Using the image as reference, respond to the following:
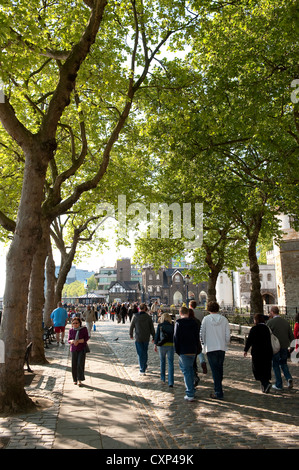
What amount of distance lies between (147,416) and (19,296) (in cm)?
318

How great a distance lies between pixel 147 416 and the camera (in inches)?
273

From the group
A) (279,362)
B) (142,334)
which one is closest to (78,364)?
(142,334)

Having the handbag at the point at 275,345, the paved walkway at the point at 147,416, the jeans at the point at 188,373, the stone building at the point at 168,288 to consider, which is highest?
the stone building at the point at 168,288

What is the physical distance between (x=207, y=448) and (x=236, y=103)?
1230cm

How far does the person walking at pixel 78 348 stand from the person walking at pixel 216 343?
2996mm

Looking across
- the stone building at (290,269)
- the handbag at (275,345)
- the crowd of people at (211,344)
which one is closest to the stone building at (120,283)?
the stone building at (290,269)

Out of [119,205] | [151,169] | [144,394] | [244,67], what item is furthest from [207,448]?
[151,169]

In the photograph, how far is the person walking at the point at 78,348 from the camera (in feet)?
31.3

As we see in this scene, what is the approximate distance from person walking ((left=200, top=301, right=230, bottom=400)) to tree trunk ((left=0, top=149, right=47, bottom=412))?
11.8ft

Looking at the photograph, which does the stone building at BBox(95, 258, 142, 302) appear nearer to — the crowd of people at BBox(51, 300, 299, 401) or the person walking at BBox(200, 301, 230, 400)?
the crowd of people at BBox(51, 300, 299, 401)

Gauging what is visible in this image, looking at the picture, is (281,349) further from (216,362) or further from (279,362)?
(216,362)

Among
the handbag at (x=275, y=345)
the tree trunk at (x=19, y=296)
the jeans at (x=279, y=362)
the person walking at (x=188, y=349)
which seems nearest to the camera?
the tree trunk at (x=19, y=296)

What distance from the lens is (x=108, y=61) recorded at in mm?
10773

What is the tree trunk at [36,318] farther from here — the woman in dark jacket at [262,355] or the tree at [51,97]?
the woman in dark jacket at [262,355]
